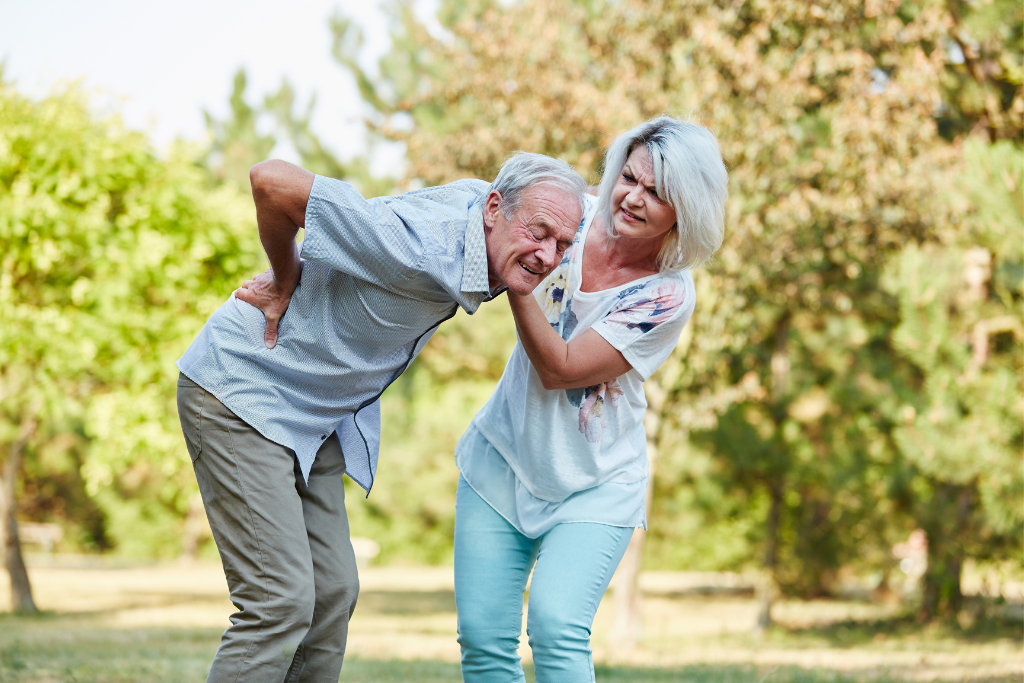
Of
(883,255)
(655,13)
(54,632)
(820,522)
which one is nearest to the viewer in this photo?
(54,632)

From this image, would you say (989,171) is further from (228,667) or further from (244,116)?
→ (244,116)

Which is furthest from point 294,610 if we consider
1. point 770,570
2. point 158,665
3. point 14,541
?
point 770,570

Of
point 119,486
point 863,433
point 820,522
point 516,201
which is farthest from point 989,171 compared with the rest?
point 119,486

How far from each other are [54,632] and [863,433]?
9.45 meters

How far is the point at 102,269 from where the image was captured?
10.4 metres

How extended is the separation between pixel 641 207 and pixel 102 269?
9.19 meters

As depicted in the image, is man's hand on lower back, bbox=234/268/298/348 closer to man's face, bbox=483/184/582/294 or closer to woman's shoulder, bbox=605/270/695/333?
man's face, bbox=483/184/582/294

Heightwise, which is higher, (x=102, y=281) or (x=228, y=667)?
(x=102, y=281)

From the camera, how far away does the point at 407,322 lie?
232 centimetres

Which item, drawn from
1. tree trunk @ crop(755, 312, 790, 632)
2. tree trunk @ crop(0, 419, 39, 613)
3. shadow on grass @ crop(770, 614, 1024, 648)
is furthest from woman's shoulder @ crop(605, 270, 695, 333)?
tree trunk @ crop(755, 312, 790, 632)

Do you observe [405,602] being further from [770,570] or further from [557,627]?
[557,627]

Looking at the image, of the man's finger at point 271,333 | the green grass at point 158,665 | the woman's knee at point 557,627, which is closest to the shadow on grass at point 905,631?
the green grass at point 158,665

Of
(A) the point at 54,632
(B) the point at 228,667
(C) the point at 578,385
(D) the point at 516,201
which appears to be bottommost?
(A) the point at 54,632

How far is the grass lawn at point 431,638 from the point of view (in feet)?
17.9
